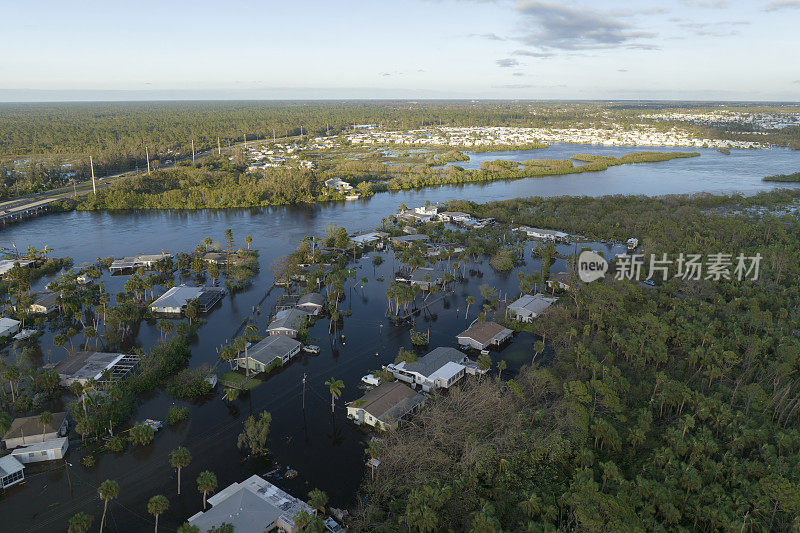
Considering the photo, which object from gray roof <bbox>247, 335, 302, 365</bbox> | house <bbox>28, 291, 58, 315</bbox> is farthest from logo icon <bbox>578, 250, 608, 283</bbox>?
house <bbox>28, 291, 58, 315</bbox>

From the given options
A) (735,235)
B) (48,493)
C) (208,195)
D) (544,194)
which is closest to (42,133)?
(208,195)

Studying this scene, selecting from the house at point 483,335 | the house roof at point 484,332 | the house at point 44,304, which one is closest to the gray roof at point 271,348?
the house at point 483,335

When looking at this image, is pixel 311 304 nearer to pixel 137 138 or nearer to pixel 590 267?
pixel 590 267

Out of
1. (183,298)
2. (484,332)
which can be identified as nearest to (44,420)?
(183,298)

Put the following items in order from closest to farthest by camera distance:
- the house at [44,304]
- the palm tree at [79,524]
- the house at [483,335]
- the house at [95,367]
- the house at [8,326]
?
the palm tree at [79,524]
the house at [95,367]
the house at [483,335]
the house at [8,326]
the house at [44,304]

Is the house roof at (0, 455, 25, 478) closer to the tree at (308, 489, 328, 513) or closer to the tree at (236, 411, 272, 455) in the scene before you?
the tree at (236, 411, 272, 455)

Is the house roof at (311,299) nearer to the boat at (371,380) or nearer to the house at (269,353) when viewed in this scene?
A: the house at (269,353)
